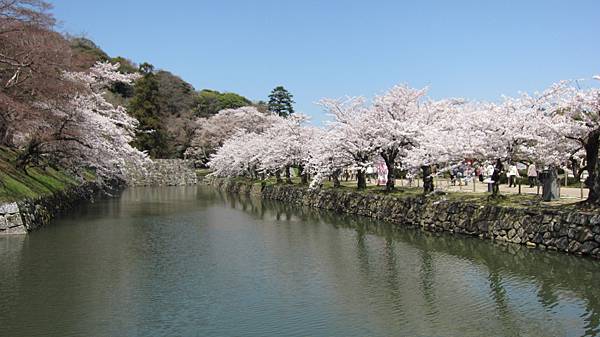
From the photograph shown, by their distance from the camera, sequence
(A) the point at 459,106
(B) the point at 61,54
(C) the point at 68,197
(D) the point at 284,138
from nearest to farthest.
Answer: (B) the point at 61,54, (A) the point at 459,106, (C) the point at 68,197, (D) the point at 284,138

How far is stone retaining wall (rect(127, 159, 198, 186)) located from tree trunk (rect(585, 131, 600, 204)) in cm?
3885

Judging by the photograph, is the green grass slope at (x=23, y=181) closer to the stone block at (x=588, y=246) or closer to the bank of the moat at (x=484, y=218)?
the bank of the moat at (x=484, y=218)

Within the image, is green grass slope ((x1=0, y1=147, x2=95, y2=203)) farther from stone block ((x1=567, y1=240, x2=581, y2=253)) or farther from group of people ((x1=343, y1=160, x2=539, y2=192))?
stone block ((x1=567, y1=240, x2=581, y2=253))

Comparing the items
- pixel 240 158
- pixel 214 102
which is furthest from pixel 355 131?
pixel 214 102

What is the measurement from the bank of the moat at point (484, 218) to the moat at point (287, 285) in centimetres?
41

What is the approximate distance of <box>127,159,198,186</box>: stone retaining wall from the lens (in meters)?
46.6

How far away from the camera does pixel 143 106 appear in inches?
1901

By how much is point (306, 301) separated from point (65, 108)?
12.4m

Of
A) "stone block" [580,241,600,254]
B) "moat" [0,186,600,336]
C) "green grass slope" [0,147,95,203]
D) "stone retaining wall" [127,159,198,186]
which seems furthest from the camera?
"stone retaining wall" [127,159,198,186]

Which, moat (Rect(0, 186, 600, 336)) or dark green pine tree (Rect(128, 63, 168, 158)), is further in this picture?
dark green pine tree (Rect(128, 63, 168, 158))

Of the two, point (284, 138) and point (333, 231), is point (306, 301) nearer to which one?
point (333, 231)

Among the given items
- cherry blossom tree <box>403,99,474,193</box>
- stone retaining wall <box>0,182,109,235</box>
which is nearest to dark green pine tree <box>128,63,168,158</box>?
stone retaining wall <box>0,182,109,235</box>

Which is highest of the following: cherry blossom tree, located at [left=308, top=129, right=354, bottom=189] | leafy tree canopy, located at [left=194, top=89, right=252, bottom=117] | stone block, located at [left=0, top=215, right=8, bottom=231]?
leafy tree canopy, located at [left=194, top=89, right=252, bottom=117]

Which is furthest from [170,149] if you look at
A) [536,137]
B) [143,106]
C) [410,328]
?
[410,328]
